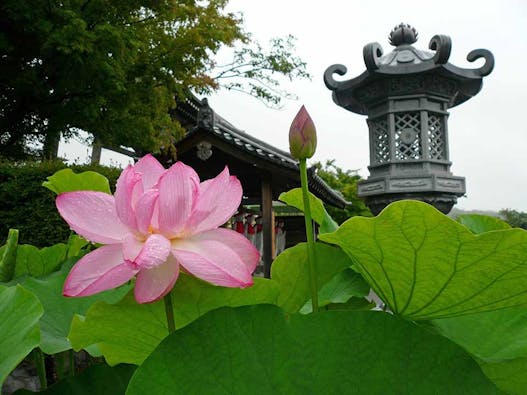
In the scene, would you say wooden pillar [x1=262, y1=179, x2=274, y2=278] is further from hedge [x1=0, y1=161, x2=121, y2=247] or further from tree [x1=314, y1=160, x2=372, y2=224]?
tree [x1=314, y1=160, x2=372, y2=224]

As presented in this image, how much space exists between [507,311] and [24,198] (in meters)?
4.57

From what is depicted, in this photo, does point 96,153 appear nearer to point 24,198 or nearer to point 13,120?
point 13,120

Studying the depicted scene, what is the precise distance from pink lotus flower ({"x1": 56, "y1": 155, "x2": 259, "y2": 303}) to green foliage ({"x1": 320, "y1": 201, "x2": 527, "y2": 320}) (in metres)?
0.07

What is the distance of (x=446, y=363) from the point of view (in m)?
0.21

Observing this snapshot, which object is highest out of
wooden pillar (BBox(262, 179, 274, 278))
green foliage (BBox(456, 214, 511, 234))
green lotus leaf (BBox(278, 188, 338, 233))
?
wooden pillar (BBox(262, 179, 274, 278))

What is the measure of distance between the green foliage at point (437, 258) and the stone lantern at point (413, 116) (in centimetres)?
388

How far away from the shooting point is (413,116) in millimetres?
4168

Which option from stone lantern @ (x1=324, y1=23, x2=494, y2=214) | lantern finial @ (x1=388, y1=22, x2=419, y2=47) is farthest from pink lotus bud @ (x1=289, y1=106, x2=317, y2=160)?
lantern finial @ (x1=388, y1=22, x2=419, y2=47)

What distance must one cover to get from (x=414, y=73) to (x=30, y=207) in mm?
3473

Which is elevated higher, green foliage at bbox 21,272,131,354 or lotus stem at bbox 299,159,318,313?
lotus stem at bbox 299,159,318,313

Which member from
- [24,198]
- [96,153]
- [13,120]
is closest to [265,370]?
[24,198]

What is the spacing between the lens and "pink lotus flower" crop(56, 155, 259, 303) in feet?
0.74

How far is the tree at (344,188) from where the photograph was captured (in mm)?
11016

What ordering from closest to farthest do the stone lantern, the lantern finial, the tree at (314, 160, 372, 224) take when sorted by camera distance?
the stone lantern, the lantern finial, the tree at (314, 160, 372, 224)
